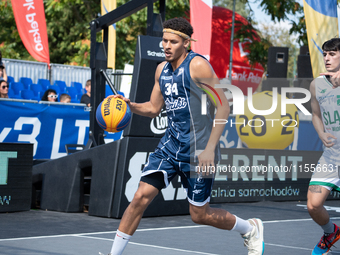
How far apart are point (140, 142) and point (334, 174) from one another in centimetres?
340

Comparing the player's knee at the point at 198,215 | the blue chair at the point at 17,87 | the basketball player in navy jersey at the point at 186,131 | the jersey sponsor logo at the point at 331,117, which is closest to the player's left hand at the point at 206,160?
the basketball player in navy jersey at the point at 186,131

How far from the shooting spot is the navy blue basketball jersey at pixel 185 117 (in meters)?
4.45

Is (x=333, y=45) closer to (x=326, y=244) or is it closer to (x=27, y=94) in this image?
(x=326, y=244)

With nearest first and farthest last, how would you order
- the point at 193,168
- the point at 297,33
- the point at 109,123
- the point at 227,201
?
the point at 193,168
the point at 109,123
the point at 227,201
the point at 297,33

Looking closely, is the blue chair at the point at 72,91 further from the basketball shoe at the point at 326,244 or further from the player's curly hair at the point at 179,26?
the basketball shoe at the point at 326,244

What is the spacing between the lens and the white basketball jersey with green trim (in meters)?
4.98

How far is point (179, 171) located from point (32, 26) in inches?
559

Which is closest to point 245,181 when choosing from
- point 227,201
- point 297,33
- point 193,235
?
point 227,201

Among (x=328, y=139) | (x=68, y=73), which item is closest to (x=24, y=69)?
(x=68, y=73)

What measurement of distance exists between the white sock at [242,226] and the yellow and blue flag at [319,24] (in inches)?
268

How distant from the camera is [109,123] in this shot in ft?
16.0

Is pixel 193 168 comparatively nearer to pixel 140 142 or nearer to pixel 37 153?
pixel 140 142

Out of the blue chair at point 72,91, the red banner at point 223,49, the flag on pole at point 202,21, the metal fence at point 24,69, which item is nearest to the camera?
the flag on pole at point 202,21

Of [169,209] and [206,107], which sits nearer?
[206,107]
